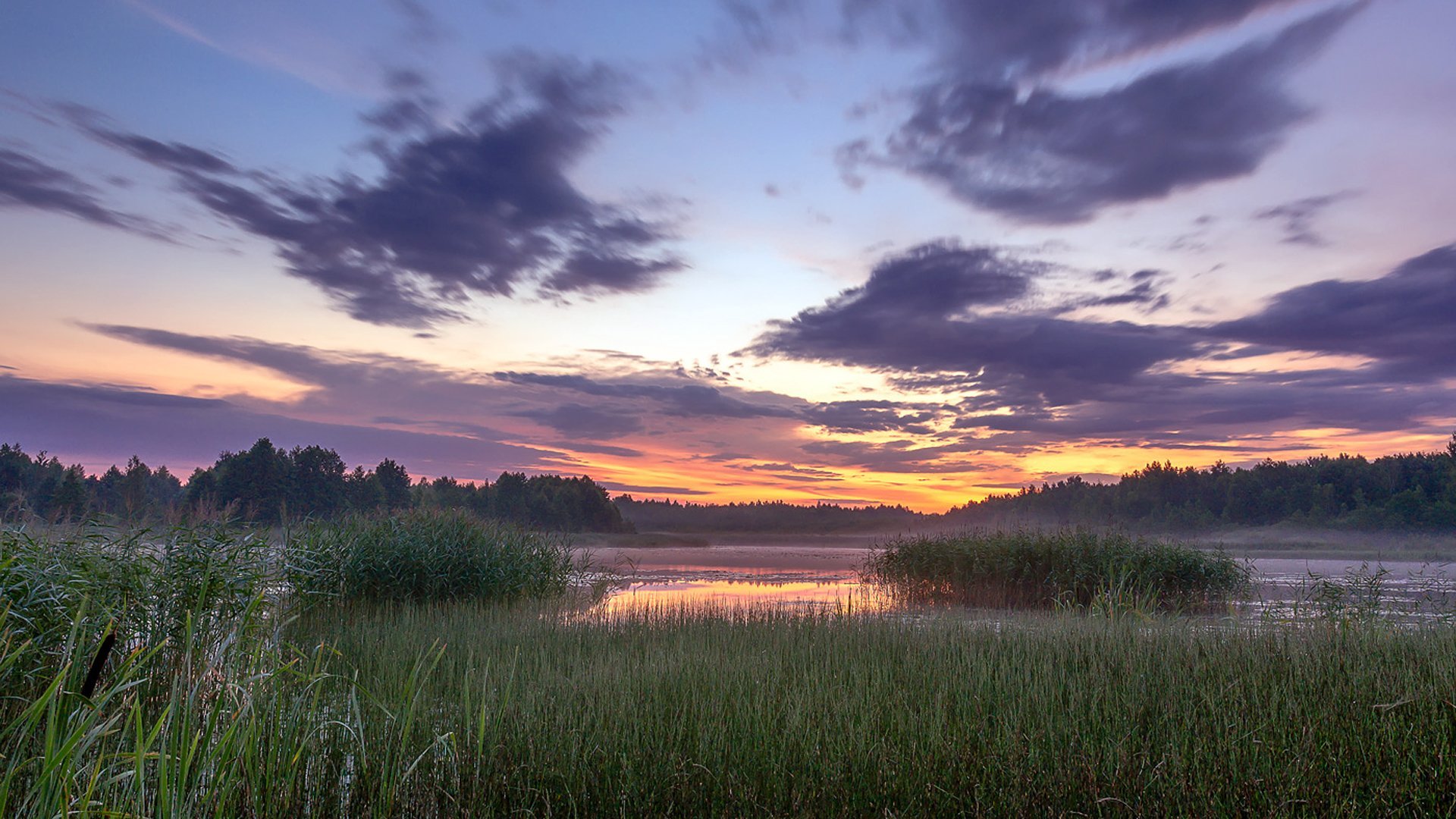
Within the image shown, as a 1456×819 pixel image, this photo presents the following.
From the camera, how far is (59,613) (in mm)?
6555

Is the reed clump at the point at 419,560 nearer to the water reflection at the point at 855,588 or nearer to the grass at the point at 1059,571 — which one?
the water reflection at the point at 855,588

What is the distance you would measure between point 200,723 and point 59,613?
96.0 inches

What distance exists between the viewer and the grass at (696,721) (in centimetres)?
400

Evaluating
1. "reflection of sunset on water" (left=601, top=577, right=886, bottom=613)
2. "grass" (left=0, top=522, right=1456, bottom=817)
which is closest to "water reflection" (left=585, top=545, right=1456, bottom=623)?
"reflection of sunset on water" (left=601, top=577, right=886, bottom=613)

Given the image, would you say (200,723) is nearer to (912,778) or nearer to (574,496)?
(912,778)

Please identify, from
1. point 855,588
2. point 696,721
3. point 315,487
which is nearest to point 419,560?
point 696,721

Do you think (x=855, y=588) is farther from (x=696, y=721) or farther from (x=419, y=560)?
(x=696, y=721)

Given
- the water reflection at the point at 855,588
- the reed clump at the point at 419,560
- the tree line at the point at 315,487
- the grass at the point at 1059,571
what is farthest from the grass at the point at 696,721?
the tree line at the point at 315,487

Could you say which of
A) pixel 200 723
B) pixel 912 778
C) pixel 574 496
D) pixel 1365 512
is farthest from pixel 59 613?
pixel 1365 512

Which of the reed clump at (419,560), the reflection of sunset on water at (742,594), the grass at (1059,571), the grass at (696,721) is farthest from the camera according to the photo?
the grass at (1059,571)

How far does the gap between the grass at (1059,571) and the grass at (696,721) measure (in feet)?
26.8

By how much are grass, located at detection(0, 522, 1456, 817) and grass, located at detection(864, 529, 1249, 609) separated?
8.17 m

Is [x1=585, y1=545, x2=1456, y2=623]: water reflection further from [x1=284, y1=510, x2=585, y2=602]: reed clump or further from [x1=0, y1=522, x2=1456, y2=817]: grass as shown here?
[x1=0, y1=522, x2=1456, y2=817]: grass

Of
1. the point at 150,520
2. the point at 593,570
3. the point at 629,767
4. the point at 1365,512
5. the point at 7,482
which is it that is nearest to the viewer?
the point at 629,767
